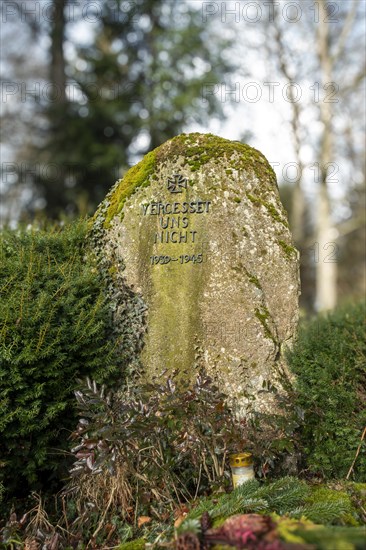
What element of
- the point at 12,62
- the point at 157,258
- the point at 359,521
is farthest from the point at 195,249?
the point at 12,62

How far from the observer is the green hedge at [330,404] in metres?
4.09

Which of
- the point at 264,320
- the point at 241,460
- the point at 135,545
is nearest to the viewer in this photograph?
the point at 135,545

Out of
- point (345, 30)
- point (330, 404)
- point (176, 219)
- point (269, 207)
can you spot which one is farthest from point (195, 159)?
point (345, 30)

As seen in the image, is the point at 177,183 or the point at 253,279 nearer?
the point at 253,279

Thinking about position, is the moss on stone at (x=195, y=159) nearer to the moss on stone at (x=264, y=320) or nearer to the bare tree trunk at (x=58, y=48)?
the moss on stone at (x=264, y=320)

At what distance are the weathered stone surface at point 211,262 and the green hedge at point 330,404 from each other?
26 centimetres

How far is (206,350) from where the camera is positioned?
440 cm

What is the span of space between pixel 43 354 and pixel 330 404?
2141 mm

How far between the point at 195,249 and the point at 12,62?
14.9 meters

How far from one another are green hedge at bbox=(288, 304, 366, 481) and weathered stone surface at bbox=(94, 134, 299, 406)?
0.87 ft

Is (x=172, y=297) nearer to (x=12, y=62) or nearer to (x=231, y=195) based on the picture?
(x=231, y=195)

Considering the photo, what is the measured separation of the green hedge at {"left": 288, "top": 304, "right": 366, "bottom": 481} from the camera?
4090 millimetres

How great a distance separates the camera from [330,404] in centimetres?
417

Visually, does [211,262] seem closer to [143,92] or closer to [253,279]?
[253,279]
